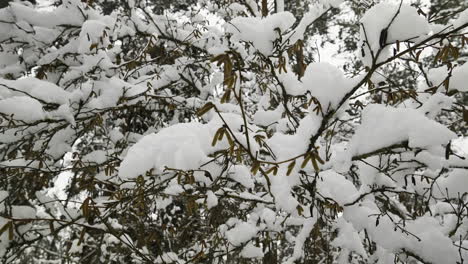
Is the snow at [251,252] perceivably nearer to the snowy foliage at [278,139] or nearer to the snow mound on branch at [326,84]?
the snowy foliage at [278,139]

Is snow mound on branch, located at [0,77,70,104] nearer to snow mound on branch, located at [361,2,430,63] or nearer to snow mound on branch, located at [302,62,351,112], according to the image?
snow mound on branch, located at [302,62,351,112]

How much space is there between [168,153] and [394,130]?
1089 millimetres

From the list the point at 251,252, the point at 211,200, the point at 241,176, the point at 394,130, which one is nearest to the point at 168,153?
the point at 211,200

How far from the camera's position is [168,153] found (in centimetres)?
164

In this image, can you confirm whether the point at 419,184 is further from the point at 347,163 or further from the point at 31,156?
the point at 31,156

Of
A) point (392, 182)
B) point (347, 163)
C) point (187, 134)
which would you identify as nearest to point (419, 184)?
point (392, 182)

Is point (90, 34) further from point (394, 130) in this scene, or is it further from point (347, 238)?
point (347, 238)

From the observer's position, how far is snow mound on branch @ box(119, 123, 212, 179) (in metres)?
1.60

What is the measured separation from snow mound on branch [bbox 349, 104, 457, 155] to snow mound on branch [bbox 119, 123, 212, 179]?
2.51 ft

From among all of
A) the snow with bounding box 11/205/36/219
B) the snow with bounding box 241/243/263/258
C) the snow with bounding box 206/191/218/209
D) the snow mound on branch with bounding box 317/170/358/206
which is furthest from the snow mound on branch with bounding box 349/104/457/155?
the snow with bounding box 11/205/36/219

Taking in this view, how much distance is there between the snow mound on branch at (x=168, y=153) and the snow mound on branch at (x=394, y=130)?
766 mm

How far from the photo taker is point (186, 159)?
159cm

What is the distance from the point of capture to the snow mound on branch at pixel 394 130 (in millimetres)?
1333

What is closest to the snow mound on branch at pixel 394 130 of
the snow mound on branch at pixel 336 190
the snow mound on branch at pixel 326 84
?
the snow mound on branch at pixel 326 84
